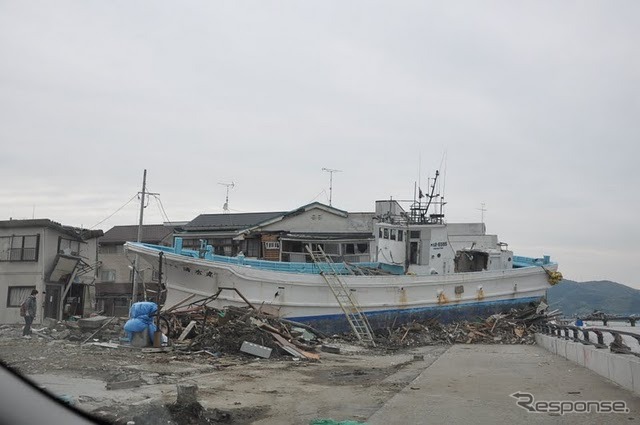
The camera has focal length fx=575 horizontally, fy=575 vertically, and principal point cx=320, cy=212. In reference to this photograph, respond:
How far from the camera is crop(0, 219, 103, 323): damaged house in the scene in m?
19.2

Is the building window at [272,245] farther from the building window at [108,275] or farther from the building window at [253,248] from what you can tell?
the building window at [108,275]

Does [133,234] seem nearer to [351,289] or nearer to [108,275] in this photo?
[108,275]

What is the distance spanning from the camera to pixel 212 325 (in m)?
15.0

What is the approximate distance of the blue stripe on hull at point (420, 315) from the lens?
21.2 m

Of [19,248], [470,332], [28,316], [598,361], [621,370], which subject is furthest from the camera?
[470,332]

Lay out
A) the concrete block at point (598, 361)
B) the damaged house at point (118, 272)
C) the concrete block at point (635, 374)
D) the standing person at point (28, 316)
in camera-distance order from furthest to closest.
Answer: the damaged house at point (118, 272) < the standing person at point (28, 316) < the concrete block at point (598, 361) < the concrete block at point (635, 374)

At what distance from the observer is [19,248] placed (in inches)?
780

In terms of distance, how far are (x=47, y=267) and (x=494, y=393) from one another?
63.0ft

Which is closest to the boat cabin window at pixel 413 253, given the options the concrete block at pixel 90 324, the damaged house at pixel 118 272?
the concrete block at pixel 90 324

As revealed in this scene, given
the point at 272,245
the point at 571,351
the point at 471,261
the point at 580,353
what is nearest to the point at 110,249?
the point at 272,245

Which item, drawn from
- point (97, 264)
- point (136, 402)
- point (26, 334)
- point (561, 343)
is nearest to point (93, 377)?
point (136, 402)

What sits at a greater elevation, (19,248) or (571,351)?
(19,248)

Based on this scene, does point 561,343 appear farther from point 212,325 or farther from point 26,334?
point 26,334

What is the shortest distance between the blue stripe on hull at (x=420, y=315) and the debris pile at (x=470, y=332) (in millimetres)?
335
